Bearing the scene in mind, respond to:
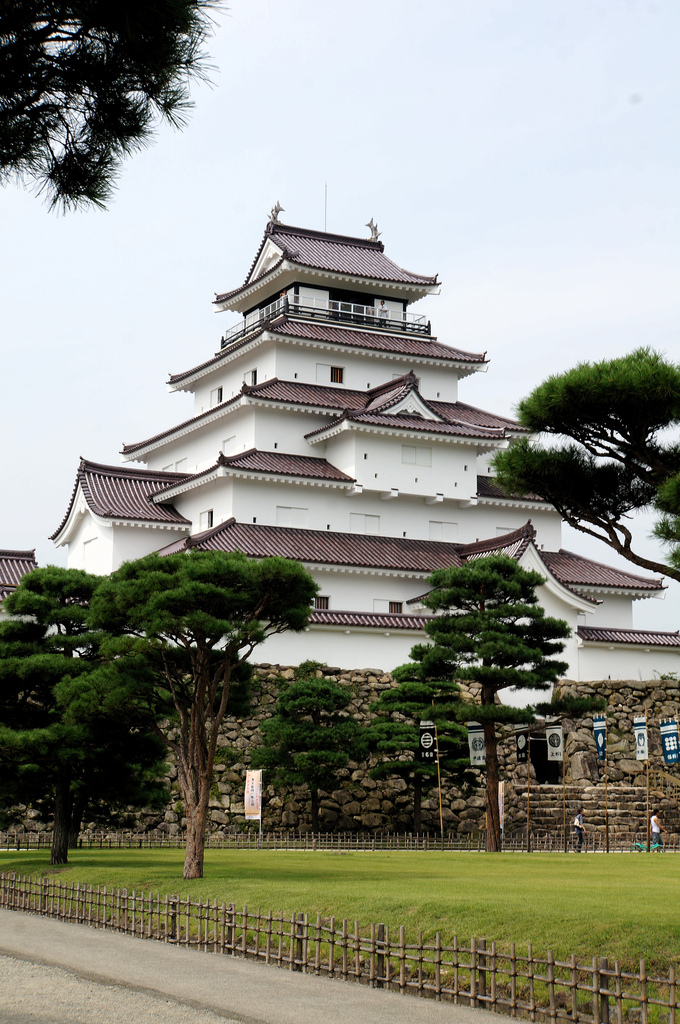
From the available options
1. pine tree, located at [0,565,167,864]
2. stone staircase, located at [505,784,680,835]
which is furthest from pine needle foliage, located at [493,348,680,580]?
stone staircase, located at [505,784,680,835]

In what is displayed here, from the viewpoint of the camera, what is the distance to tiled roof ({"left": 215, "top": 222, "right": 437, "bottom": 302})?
41.3 meters

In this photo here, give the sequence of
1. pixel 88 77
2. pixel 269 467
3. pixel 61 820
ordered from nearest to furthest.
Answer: pixel 88 77, pixel 61 820, pixel 269 467

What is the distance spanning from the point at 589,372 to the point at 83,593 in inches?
454

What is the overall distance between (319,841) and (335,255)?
23.5 metres

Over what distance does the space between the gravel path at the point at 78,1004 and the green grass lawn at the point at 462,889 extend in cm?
297

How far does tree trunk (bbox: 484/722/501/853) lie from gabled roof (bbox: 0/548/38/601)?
15.7 meters

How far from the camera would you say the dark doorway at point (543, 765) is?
33312 millimetres

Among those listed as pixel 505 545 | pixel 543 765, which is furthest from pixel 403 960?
pixel 505 545

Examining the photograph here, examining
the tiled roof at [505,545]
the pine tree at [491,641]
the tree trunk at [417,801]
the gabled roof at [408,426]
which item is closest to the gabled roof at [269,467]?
the gabled roof at [408,426]

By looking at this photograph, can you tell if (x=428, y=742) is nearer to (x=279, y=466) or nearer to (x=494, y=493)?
(x=279, y=466)

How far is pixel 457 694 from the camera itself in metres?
29.4

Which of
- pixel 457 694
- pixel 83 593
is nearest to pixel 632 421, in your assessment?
pixel 83 593

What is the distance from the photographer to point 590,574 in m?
38.4

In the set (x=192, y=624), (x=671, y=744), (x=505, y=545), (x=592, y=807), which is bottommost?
(x=592, y=807)
